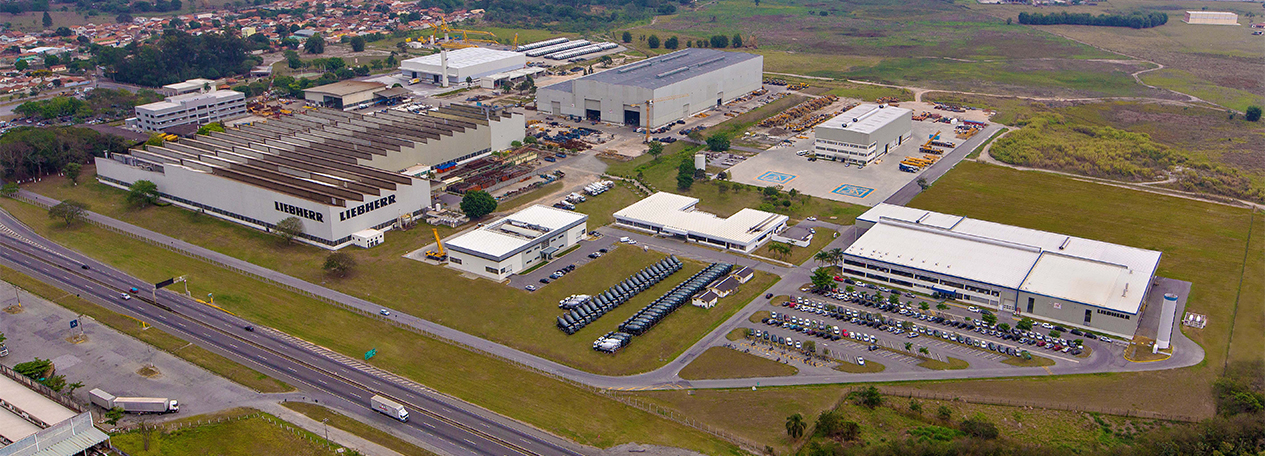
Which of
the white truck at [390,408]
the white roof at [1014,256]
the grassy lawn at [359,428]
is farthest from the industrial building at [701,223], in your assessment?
the grassy lawn at [359,428]

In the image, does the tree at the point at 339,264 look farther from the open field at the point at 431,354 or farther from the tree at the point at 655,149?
the tree at the point at 655,149

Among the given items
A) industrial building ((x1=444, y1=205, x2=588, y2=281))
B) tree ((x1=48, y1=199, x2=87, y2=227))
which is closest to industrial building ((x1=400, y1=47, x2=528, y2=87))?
tree ((x1=48, y1=199, x2=87, y2=227))

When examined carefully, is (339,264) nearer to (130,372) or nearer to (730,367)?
(130,372)

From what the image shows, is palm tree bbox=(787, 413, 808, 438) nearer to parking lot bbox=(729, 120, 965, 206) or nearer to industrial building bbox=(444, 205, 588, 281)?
industrial building bbox=(444, 205, 588, 281)

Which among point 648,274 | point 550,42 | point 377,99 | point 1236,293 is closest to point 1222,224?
point 1236,293

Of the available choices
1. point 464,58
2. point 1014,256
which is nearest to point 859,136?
point 1014,256

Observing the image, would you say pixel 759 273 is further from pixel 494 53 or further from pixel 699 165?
pixel 494 53
